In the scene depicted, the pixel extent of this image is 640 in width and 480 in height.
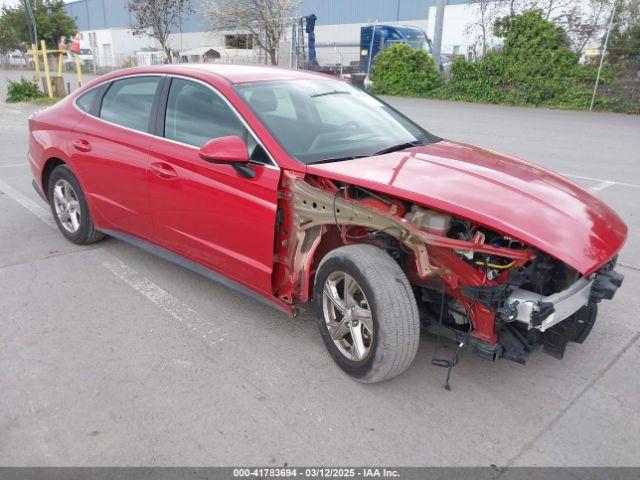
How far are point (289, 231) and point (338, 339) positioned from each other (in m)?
0.69

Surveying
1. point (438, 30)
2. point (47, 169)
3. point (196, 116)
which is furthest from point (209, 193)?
point (438, 30)

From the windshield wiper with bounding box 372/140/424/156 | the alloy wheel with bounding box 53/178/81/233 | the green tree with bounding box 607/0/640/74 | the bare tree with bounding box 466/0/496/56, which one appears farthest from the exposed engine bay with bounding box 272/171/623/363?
the bare tree with bounding box 466/0/496/56

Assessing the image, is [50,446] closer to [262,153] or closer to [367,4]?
[262,153]

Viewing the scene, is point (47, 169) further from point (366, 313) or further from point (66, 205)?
point (366, 313)

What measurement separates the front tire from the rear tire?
269 centimetres

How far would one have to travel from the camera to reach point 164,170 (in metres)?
3.70

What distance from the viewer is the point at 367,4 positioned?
40531 millimetres

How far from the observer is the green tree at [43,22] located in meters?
42.9

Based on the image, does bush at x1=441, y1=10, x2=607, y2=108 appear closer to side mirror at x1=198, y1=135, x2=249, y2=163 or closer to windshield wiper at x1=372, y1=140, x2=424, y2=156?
windshield wiper at x1=372, y1=140, x2=424, y2=156

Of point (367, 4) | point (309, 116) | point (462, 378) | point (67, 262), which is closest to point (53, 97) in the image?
point (67, 262)

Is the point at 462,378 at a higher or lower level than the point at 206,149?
lower

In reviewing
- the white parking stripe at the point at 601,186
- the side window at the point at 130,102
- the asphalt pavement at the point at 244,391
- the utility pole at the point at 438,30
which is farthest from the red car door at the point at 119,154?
the utility pole at the point at 438,30

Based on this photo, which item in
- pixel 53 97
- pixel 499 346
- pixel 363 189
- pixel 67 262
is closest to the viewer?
pixel 499 346

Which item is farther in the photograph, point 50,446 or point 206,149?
point 206,149
